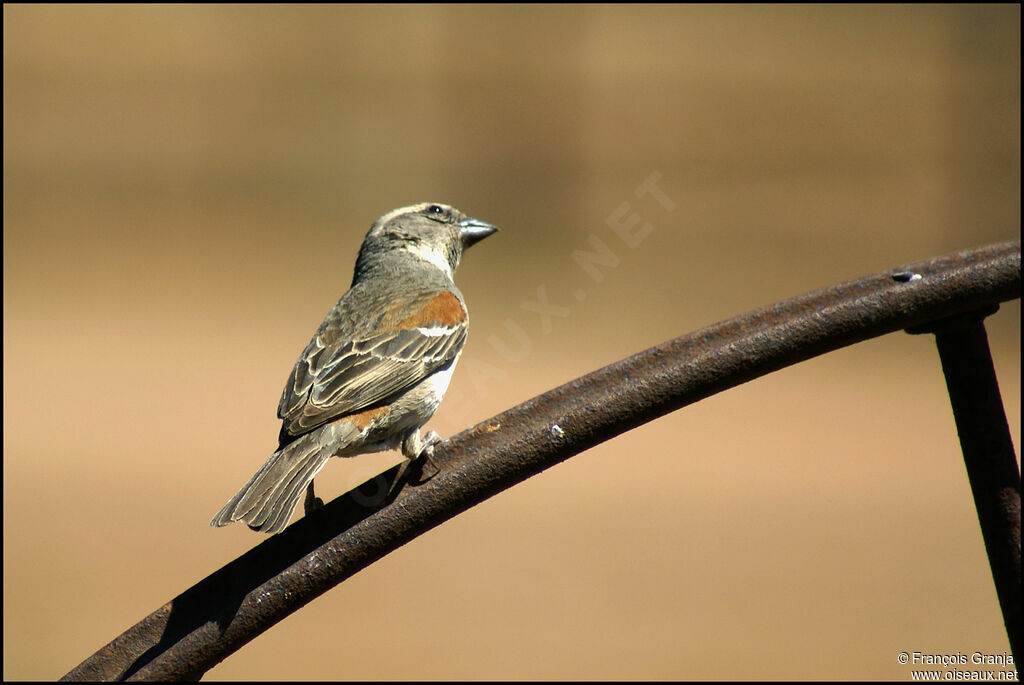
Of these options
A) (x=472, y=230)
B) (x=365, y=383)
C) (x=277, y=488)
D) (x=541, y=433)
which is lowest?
(x=541, y=433)

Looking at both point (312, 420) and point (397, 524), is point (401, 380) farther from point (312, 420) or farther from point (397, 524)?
point (397, 524)

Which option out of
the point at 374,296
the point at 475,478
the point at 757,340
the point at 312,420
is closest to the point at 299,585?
the point at 475,478

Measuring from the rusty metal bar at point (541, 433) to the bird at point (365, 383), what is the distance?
0.93 metres

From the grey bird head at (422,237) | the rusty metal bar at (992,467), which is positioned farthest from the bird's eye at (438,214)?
the rusty metal bar at (992,467)

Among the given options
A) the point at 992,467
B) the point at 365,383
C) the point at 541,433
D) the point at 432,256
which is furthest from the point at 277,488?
the point at 432,256

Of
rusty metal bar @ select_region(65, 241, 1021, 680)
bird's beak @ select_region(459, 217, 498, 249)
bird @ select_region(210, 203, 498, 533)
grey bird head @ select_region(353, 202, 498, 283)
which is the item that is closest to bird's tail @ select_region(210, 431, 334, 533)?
bird @ select_region(210, 203, 498, 533)

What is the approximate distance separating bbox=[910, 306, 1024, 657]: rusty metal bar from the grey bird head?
3.59 metres

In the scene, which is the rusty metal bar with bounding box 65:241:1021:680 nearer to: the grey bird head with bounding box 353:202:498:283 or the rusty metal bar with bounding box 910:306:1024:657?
the rusty metal bar with bounding box 910:306:1024:657

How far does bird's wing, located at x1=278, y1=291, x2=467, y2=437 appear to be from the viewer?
387cm

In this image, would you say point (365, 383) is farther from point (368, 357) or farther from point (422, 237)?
point (422, 237)

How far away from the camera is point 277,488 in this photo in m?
3.37

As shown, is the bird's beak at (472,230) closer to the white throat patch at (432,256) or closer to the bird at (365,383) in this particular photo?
the white throat patch at (432,256)

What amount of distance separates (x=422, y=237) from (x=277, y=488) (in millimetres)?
2405

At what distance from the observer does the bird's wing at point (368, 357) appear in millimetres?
3867
